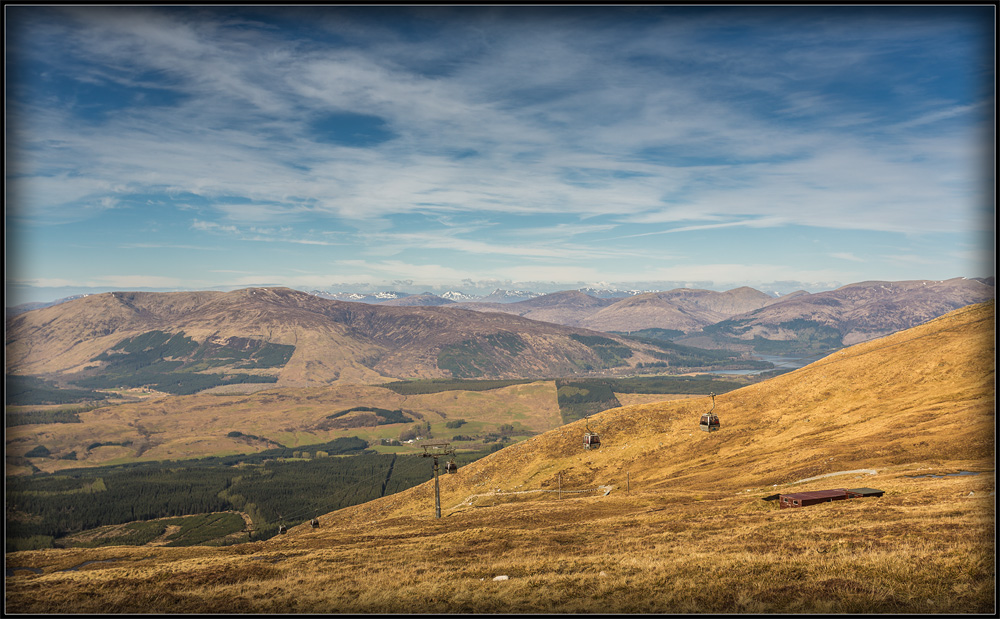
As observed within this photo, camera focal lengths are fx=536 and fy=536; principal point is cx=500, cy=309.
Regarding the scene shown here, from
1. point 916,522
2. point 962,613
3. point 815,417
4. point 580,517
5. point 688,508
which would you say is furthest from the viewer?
point 815,417

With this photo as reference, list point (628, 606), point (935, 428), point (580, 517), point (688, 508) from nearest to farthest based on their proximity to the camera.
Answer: point (628, 606), point (688, 508), point (580, 517), point (935, 428)

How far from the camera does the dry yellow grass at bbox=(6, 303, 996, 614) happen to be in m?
21.3

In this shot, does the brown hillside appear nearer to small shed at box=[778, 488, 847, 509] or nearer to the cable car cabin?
the cable car cabin

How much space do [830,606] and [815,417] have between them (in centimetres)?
8348

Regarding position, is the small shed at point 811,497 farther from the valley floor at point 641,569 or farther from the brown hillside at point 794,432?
the brown hillside at point 794,432

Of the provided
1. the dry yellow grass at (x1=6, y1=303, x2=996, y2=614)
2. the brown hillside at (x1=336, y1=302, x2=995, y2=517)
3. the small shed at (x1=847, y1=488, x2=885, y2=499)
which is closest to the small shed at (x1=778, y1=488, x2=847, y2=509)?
the small shed at (x1=847, y1=488, x2=885, y2=499)

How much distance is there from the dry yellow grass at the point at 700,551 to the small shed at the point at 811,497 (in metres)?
2.11

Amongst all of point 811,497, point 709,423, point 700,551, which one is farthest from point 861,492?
point 709,423

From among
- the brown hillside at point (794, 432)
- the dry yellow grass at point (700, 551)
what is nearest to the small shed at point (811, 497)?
the dry yellow grass at point (700, 551)

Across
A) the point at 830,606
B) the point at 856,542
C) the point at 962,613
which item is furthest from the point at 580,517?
the point at 962,613

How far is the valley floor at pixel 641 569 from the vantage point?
20.6 meters

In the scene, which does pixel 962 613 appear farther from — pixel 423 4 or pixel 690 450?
pixel 690 450

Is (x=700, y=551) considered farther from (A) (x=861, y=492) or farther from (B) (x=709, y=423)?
(B) (x=709, y=423)

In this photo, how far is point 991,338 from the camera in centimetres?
1736
